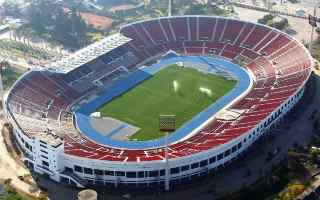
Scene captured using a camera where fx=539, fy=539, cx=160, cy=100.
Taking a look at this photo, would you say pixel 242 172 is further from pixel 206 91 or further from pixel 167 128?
pixel 206 91

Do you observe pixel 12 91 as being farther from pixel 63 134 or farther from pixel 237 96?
pixel 237 96

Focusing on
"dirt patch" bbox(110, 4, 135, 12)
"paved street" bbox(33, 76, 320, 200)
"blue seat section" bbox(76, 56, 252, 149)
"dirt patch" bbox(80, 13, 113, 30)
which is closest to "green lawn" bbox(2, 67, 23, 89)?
"blue seat section" bbox(76, 56, 252, 149)

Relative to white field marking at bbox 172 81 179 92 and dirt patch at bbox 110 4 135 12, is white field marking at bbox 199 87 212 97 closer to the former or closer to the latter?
white field marking at bbox 172 81 179 92

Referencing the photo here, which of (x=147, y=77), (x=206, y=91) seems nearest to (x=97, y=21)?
(x=147, y=77)

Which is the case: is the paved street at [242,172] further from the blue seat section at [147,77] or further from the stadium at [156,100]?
the blue seat section at [147,77]

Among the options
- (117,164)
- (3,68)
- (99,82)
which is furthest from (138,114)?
(3,68)

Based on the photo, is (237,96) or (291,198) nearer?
(291,198)

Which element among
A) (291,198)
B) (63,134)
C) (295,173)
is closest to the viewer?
(291,198)
